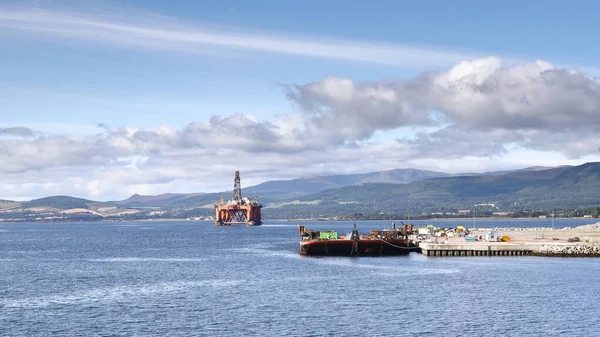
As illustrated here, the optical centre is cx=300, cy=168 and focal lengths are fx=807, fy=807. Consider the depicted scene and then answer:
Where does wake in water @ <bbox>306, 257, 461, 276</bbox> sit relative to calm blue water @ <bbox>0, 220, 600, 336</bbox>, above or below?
above

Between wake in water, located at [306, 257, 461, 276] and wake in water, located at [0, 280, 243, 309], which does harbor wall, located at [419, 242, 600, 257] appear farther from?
wake in water, located at [0, 280, 243, 309]

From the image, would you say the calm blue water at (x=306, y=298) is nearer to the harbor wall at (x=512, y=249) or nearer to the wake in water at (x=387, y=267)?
the wake in water at (x=387, y=267)

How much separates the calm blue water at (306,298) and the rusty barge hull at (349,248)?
1160cm

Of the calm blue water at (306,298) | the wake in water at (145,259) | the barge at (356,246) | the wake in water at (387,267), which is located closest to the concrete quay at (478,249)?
the calm blue water at (306,298)

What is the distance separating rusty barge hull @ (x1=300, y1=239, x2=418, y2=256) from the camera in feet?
484

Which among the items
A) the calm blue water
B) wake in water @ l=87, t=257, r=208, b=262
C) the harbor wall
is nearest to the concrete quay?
the harbor wall

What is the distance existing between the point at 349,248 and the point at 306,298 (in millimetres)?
61943

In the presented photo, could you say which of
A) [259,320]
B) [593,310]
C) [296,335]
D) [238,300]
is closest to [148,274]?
[238,300]

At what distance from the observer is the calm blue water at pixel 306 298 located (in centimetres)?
6825

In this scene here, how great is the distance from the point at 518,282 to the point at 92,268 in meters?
65.2

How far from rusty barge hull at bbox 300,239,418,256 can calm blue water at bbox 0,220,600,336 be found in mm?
11601

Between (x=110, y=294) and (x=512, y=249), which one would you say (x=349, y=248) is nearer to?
(x=512, y=249)

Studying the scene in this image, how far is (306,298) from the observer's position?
85750 millimetres

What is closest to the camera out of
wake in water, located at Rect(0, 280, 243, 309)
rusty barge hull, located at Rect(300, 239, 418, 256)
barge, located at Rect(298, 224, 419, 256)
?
wake in water, located at Rect(0, 280, 243, 309)
